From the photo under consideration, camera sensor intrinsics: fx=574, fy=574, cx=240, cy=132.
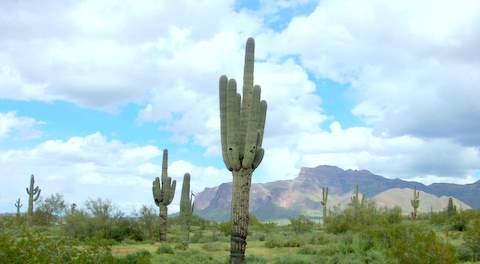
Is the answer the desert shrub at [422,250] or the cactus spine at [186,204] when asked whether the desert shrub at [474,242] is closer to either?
the desert shrub at [422,250]

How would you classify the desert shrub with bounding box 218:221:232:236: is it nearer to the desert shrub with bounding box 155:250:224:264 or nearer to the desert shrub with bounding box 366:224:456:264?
the desert shrub with bounding box 155:250:224:264

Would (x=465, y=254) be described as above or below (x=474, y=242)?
below

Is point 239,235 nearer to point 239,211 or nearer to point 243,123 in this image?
point 239,211

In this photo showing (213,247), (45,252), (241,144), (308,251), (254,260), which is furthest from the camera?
(213,247)

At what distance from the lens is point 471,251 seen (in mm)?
20312

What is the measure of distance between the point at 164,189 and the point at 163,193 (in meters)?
0.28

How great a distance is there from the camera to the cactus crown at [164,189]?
106 feet

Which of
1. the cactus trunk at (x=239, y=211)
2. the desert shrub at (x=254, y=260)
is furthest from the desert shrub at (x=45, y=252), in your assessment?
the desert shrub at (x=254, y=260)

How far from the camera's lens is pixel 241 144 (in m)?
19.3

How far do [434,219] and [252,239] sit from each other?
1607 cm

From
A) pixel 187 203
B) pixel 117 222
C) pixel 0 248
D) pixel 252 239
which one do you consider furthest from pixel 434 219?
pixel 0 248

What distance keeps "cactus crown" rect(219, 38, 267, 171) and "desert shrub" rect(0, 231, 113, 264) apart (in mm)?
8287

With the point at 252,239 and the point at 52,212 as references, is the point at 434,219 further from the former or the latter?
the point at 52,212

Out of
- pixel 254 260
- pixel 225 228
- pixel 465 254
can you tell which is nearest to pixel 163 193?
pixel 225 228
